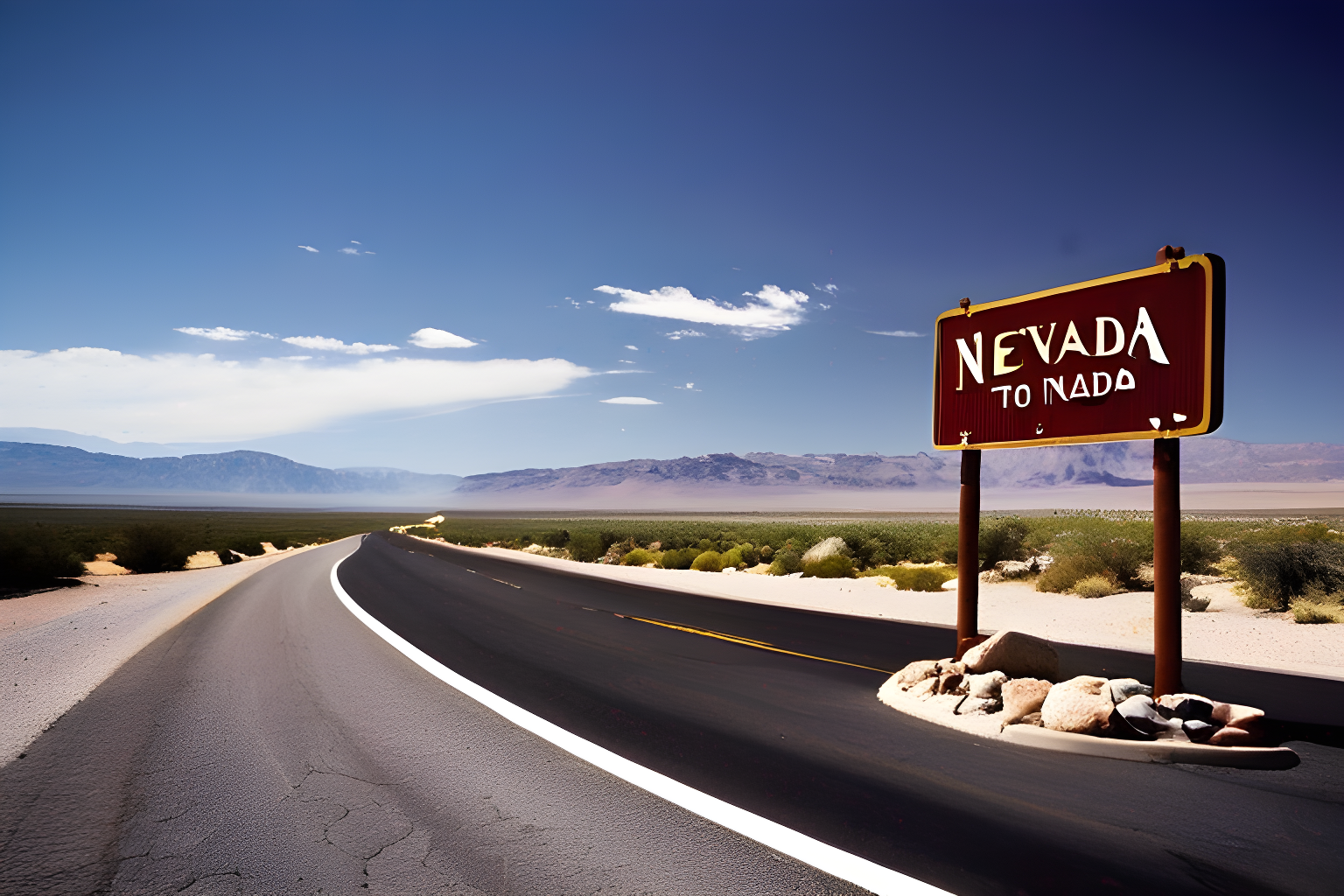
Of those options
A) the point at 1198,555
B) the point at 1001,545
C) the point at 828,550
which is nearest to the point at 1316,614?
the point at 1198,555

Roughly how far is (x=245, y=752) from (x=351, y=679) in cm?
280

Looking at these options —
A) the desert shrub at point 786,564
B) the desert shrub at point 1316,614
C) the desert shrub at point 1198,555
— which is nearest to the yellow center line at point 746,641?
the desert shrub at point 1316,614

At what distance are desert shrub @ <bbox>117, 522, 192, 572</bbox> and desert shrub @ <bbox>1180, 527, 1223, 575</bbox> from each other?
38993mm

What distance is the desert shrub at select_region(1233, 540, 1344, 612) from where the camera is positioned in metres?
15.0

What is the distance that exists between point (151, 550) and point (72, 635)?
2105 centimetres

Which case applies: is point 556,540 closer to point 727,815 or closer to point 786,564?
point 786,564

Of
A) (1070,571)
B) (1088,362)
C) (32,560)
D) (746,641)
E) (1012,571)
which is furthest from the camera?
(1012,571)

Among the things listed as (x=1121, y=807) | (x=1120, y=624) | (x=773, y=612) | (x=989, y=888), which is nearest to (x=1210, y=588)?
(x=1120, y=624)

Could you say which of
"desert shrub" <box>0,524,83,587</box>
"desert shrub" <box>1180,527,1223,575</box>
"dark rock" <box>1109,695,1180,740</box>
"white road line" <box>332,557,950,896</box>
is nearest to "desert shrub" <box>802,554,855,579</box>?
"desert shrub" <box>1180,527,1223,575</box>

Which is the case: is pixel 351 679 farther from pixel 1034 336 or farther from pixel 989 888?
pixel 1034 336

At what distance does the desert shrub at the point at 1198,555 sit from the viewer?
21.0 meters

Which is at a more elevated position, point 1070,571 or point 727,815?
point 1070,571

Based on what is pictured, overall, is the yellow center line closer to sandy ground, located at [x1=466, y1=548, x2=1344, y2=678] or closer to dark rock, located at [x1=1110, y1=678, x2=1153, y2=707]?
dark rock, located at [x1=1110, y1=678, x2=1153, y2=707]

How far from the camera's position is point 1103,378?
808 cm
